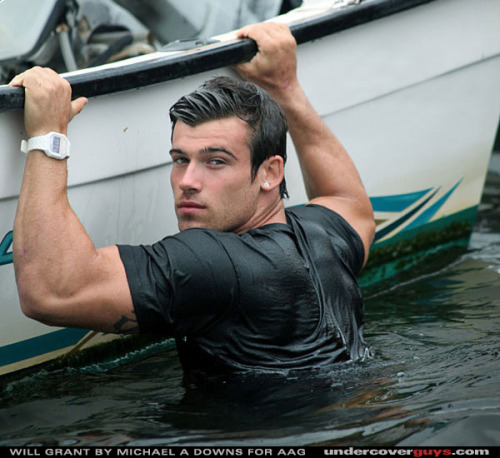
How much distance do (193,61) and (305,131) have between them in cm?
58

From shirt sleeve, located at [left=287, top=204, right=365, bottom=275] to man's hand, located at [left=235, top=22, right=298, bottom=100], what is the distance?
56 cm

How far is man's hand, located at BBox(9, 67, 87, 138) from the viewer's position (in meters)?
2.71

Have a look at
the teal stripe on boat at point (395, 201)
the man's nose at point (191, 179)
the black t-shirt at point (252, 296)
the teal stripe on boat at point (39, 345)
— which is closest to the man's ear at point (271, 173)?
the black t-shirt at point (252, 296)

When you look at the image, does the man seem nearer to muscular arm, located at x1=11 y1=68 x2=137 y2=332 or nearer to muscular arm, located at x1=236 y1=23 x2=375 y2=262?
muscular arm, located at x1=11 y1=68 x2=137 y2=332

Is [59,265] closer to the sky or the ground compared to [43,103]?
closer to the ground

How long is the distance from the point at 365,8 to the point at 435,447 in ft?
7.15

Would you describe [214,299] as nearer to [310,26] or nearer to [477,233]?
[310,26]

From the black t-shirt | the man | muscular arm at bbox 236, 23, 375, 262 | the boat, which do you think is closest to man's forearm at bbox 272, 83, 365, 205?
muscular arm at bbox 236, 23, 375, 262

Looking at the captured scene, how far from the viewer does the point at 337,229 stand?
320 centimetres

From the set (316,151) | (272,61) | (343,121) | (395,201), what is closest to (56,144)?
(272,61)

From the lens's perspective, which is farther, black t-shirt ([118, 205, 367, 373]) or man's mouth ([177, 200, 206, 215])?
man's mouth ([177, 200, 206, 215])

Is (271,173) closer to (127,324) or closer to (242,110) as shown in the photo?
(242,110)

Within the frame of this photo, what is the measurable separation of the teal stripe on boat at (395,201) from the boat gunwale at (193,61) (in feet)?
3.26

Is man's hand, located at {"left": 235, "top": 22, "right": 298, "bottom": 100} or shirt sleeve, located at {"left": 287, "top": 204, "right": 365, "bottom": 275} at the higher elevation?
man's hand, located at {"left": 235, "top": 22, "right": 298, "bottom": 100}
